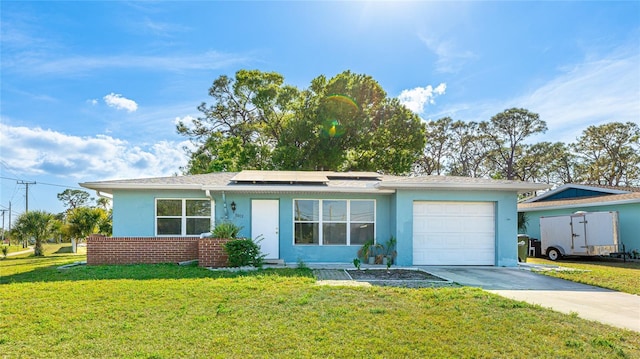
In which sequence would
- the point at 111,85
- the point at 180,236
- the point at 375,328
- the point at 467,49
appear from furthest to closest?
the point at 111,85
the point at 467,49
the point at 180,236
the point at 375,328

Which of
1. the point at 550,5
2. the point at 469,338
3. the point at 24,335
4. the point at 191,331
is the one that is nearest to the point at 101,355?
the point at 191,331

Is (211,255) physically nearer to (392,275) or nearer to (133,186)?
(133,186)

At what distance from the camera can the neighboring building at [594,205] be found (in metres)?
15.5

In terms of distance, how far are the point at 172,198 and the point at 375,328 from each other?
29.3ft

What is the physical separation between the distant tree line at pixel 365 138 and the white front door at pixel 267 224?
10.4 m

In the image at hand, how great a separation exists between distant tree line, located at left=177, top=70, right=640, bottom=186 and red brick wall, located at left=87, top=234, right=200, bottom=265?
1180 centimetres

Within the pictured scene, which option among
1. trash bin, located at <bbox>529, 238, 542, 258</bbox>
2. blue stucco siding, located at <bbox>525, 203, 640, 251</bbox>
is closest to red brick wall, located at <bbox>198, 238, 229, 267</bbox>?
trash bin, located at <bbox>529, 238, 542, 258</bbox>

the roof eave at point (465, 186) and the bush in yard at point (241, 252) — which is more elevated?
the roof eave at point (465, 186)

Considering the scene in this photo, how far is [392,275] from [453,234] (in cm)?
355

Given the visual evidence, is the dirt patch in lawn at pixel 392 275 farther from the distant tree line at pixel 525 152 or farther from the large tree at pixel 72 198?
the large tree at pixel 72 198

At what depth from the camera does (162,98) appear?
15.7 metres

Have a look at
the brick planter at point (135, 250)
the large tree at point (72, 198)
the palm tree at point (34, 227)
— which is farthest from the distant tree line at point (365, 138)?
the large tree at point (72, 198)

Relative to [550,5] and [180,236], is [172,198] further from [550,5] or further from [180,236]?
[550,5]

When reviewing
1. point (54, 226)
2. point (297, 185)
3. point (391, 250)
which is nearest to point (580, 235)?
point (391, 250)
